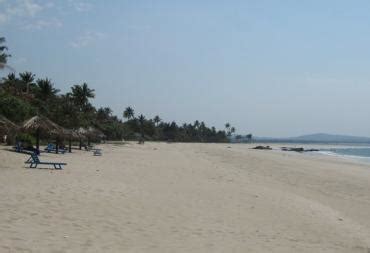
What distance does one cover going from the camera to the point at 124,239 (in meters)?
6.84

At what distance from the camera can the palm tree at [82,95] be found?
5862cm

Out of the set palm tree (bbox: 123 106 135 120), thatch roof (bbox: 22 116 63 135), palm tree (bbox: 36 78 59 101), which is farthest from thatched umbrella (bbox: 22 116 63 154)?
palm tree (bbox: 123 106 135 120)

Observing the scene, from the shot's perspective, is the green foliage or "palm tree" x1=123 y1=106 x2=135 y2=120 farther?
"palm tree" x1=123 y1=106 x2=135 y2=120

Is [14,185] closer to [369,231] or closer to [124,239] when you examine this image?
[124,239]

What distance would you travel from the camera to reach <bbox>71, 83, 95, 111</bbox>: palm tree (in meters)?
58.6

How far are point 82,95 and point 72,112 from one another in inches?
710

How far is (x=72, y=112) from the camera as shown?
136 feet

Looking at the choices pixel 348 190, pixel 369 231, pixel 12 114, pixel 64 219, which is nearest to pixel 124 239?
pixel 64 219

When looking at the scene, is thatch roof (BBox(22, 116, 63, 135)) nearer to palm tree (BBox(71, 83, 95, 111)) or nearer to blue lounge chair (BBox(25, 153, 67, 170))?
blue lounge chair (BBox(25, 153, 67, 170))

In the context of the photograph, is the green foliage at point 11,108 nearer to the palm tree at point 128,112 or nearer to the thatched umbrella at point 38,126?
the thatched umbrella at point 38,126

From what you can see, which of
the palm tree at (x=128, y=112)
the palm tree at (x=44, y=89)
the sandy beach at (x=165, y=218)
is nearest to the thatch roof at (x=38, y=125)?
the sandy beach at (x=165, y=218)

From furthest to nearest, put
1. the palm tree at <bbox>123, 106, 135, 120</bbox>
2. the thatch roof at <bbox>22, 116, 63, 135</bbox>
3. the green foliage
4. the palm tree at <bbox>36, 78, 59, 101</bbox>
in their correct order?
the palm tree at <bbox>123, 106, 135, 120</bbox> < the palm tree at <bbox>36, 78, 59, 101</bbox> < the green foliage < the thatch roof at <bbox>22, 116, 63, 135</bbox>

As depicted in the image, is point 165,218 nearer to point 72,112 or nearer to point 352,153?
point 72,112

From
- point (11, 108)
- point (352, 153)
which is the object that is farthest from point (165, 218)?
point (352, 153)
